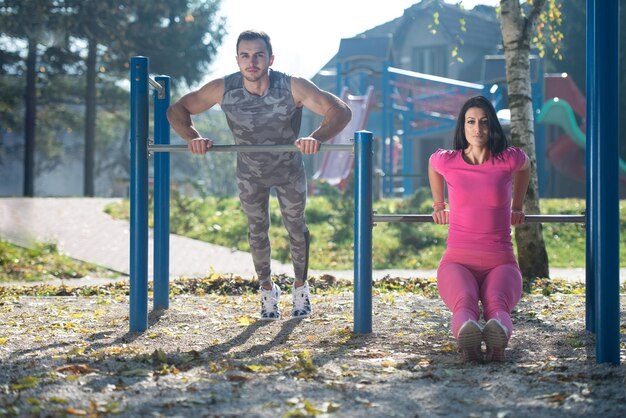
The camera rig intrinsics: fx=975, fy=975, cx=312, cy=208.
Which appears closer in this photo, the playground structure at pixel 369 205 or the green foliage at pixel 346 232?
the playground structure at pixel 369 205

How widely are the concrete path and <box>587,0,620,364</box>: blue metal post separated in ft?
15.5

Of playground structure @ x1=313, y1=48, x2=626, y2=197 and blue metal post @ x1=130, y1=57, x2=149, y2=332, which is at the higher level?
playground structure @ x1=313, y1=48, x2=626, y2=197

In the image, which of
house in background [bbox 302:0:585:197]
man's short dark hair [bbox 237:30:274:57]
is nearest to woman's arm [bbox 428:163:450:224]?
man's short dark hair [bbox 237:30:274:57]

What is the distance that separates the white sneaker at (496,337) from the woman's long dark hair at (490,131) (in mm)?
810

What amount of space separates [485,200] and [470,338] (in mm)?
691

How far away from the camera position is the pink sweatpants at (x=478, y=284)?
4309 mm

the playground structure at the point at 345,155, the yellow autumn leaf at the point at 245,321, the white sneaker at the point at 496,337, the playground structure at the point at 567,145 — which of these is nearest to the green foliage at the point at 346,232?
the playground structure at the point at 345,155

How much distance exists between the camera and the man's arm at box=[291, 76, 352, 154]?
527cm

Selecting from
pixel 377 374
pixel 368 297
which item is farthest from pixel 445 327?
pixel 377 374

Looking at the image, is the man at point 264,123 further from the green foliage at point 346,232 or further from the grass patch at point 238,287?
the green foliage at point 346,232

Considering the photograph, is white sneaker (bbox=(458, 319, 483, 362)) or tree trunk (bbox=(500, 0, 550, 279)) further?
tree trunk (bbox=(500, 0, 550, 279))

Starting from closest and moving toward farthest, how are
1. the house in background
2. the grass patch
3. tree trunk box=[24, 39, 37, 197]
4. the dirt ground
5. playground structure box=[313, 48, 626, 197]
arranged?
the dirt ground → the grass patch → playground structure box=[313, 48, 626, 197] → the house in background → tree trunk box=[24, 39, 37, 197]

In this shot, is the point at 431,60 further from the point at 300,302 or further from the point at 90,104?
the point at 300,302

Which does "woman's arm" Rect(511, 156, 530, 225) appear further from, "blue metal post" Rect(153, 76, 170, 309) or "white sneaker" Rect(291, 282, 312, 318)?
"blue metal post" Rect(153, 76, 170, 309)
